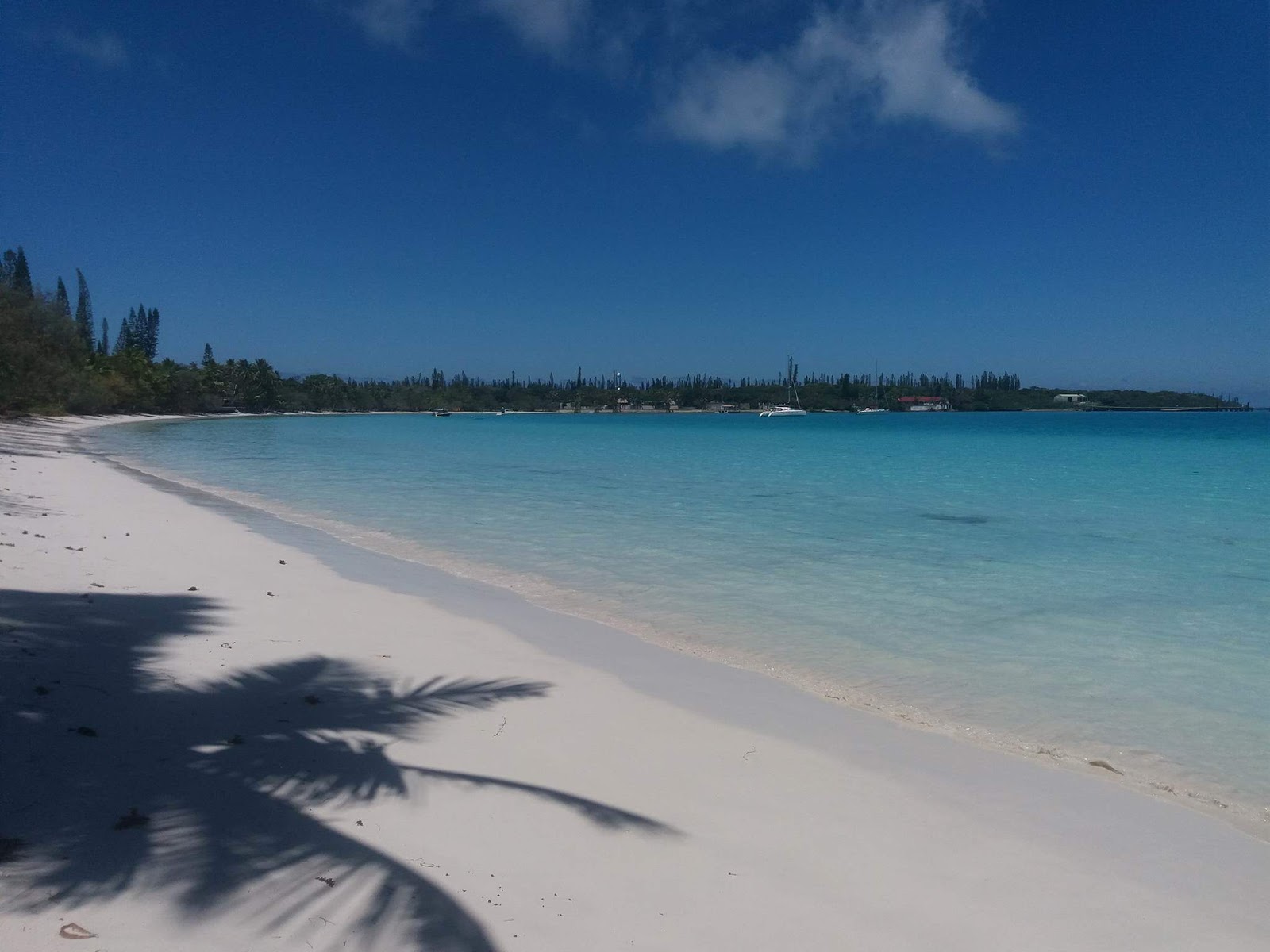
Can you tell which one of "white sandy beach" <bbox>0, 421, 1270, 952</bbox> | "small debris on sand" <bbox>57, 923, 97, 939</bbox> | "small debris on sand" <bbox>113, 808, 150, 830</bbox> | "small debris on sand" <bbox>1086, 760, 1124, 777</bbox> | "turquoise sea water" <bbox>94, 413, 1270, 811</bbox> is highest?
"small debris on sand" <bbox>57, 923, 97, 939</bbox>

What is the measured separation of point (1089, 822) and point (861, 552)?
27.7 ft

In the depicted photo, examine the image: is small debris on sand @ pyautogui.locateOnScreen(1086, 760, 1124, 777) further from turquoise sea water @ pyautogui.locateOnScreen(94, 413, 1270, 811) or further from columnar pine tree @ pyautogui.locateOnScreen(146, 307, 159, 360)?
columnar pine tree @ pyautogui.locateOnScreen(146, 307, 159, 360)

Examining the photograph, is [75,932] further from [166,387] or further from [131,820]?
[166,387]

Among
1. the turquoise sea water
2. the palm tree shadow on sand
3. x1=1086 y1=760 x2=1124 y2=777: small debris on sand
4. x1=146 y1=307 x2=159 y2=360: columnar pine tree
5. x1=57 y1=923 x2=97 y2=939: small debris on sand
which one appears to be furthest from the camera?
→ x1=146 y1=307 x2=159 y2=360: columnar pine tree

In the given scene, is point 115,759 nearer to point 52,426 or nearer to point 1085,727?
point 1085,727

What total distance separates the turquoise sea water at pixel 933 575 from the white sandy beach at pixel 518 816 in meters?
1.08

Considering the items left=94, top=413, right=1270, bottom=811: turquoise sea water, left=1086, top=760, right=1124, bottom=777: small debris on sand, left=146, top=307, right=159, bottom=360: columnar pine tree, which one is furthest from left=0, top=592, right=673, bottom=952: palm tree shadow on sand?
left=146, top=307, right=159, bottom=360: columnar pine tree

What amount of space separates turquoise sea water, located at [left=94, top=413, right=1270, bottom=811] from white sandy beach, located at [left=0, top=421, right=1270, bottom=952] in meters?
1.08

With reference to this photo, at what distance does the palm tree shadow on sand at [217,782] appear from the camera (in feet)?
8.84

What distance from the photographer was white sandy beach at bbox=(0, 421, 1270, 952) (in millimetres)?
2748

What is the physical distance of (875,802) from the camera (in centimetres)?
396

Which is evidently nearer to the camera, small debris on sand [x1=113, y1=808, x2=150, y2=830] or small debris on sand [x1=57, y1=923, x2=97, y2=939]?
small debris on sand [x1=57, y1=923, x2=97, y2=939]

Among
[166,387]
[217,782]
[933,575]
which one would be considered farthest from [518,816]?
[166,387]

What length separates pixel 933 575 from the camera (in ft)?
34.9
